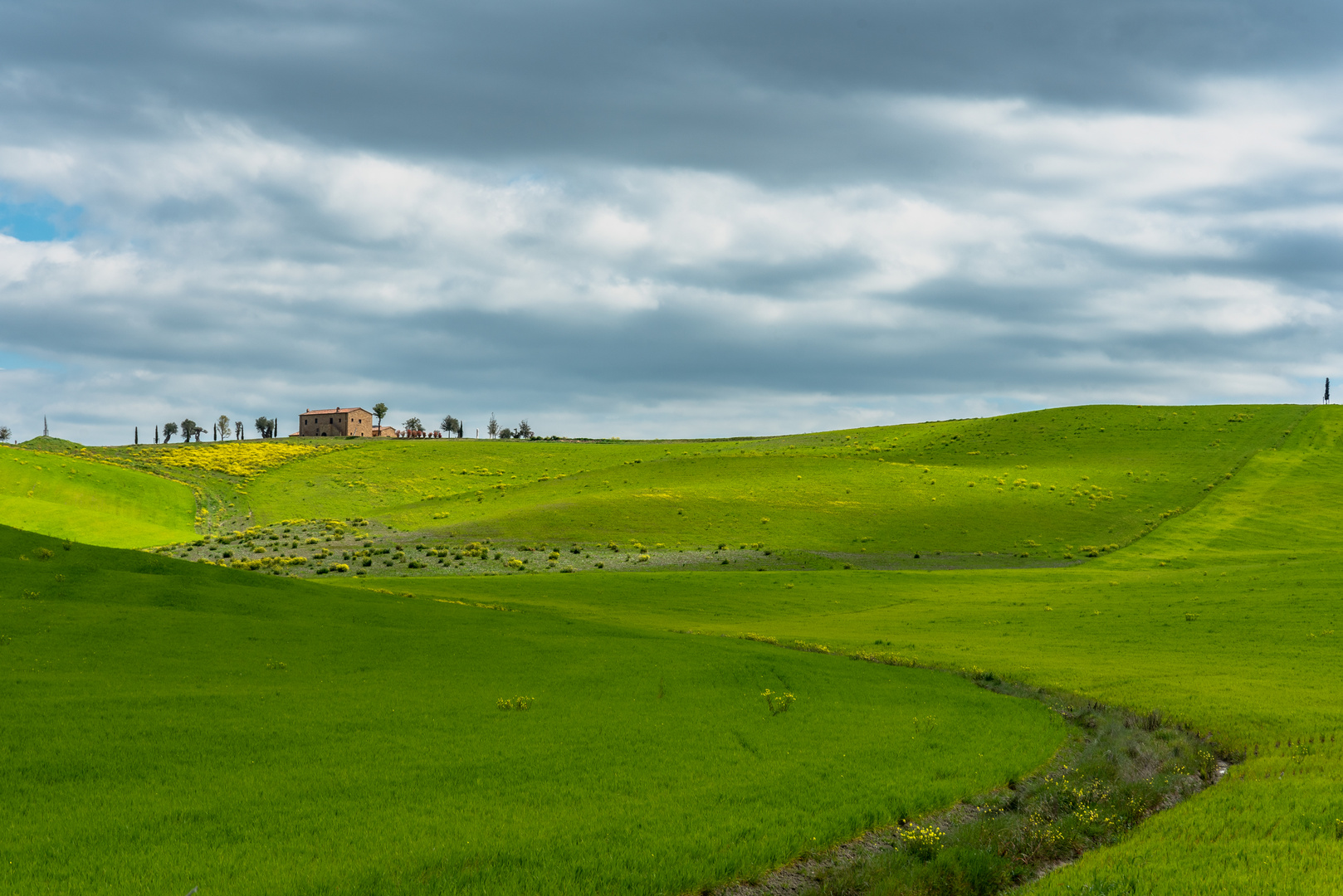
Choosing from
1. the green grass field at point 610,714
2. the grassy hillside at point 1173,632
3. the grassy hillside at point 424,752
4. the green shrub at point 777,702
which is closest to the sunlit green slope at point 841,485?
the grassy hillside at point 1173,632

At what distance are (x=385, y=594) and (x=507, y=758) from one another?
32.3 m

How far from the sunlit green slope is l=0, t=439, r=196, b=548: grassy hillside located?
457 inches

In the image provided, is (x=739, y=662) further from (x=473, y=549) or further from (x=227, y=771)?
(x=473, y=549)

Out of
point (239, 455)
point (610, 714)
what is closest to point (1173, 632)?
point (610, 714)

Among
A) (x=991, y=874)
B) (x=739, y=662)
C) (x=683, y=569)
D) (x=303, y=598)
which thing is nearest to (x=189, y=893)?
(x=991, y=874)

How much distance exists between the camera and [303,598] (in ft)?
135

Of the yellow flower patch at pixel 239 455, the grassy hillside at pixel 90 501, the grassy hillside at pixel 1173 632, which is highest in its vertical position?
the yellow flower patch at pixel 239 455

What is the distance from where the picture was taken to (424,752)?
20234mm

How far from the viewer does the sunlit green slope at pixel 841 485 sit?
9206 centimetres

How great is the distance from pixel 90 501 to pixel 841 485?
95.3 m

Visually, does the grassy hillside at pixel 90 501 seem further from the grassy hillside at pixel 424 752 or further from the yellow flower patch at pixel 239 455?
the grassy hillside at pixel 424 752

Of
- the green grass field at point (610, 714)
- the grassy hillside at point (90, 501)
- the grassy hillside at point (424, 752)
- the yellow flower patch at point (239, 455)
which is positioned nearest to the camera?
the grassy hillside at point (424, 752)

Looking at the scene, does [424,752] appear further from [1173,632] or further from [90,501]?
[90,501]

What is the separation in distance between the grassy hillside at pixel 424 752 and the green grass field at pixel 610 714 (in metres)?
0.10
